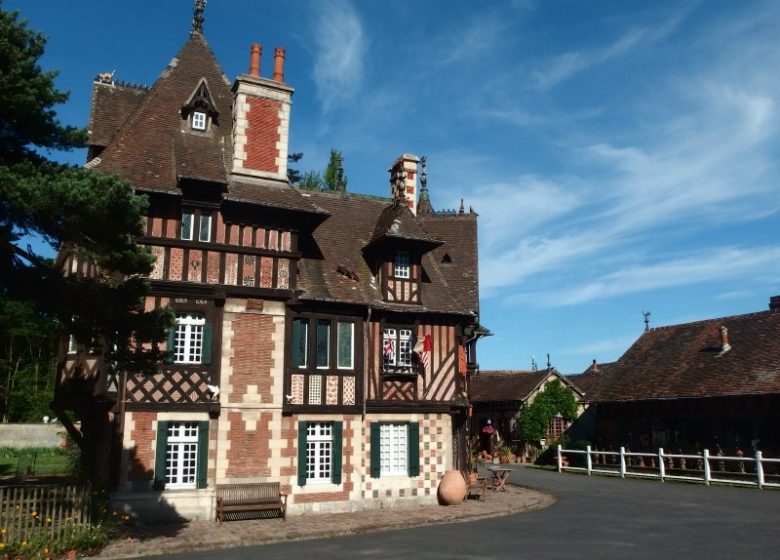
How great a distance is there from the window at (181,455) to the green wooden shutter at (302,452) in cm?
236

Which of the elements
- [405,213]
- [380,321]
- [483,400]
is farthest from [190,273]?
[483,400]

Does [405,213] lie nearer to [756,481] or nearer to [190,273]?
[190,273]

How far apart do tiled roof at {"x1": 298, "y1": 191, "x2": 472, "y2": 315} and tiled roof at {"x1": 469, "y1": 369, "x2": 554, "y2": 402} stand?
55.6 feet

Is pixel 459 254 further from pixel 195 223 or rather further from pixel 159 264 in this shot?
pixel 159 264

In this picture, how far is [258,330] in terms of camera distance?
54.0ft

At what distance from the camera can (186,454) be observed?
50.2 feet

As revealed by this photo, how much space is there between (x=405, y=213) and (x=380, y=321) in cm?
359

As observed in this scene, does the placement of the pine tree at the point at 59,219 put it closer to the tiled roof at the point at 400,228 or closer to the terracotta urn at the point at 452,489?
the tiled roof at the point at 400,228

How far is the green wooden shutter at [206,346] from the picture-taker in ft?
51.6

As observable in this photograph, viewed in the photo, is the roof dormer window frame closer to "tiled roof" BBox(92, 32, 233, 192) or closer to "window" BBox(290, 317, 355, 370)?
"tiled roof" BBox(92, 32, 233, 192)

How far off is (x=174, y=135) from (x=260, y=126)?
233 centimetres

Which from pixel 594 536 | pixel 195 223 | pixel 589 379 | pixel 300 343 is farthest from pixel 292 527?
pixel 589 379

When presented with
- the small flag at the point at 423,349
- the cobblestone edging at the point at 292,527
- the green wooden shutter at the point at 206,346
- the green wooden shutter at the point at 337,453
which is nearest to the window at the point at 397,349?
the small flag at the point at 423,349

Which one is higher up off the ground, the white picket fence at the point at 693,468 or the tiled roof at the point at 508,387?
the tiled roof at the point at 508,387
